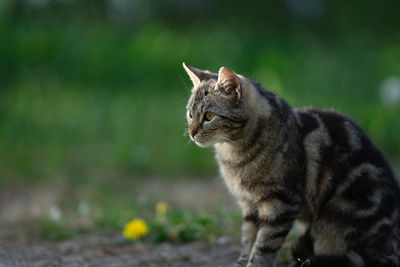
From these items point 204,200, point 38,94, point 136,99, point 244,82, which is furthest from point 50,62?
point 244,82

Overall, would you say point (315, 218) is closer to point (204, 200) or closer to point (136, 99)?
point (204, 200)

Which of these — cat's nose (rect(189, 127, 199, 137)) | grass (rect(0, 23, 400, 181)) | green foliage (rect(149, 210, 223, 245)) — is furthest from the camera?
grass (rect(0, 23, 400, 181))

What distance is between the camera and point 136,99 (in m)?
6.66

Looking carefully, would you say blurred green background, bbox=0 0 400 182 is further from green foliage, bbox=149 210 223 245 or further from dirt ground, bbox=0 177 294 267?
green foliage, bbox=149 210 223 245

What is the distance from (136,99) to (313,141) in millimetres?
4042

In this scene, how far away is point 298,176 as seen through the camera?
9.10ft

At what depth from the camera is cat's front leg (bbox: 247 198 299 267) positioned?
2.72 meters

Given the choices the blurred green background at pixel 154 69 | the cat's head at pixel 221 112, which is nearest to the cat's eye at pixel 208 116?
the cat's head at pixel 221 112

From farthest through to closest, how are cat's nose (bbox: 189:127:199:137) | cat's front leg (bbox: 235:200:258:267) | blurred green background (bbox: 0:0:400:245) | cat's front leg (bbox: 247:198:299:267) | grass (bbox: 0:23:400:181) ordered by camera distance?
grass (bbox: 0:23:400:181) < blurred green background (bbox: 0:0:400:245) < cat's front leg (bbox: 235:200:258:267) < cat's nose (bbox: 189:127:199:137) < cat's front leg (bbox: 247:198:299:267)

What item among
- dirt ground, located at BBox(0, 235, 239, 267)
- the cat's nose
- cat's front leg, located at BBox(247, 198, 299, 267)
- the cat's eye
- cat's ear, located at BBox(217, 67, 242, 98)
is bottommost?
cat's front leg, located at BBox(247, 198, 299, 267)

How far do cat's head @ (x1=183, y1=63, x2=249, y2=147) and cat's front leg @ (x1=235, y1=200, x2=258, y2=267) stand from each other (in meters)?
0.39

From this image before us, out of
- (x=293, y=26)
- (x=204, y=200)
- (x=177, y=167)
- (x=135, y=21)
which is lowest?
(x=204, y=200)

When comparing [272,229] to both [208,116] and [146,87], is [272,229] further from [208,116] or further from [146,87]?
[146,87]

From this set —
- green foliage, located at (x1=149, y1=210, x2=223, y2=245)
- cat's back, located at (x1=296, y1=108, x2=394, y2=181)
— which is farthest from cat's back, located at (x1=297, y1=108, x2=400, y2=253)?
green foliage, located at (x1=149, y1=210, x2=223, y2=245)
